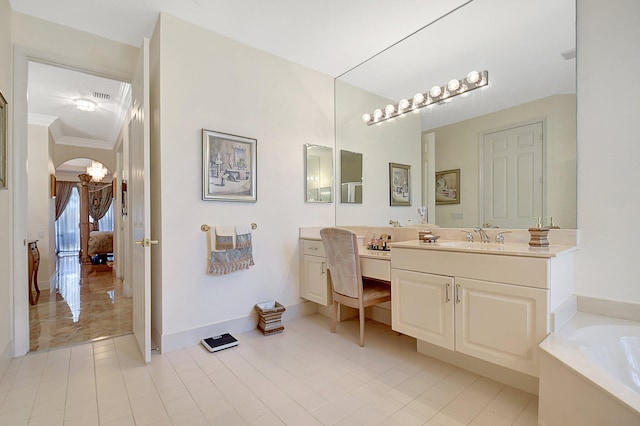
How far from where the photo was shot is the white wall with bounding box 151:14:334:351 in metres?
2.36

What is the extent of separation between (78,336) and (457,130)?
12.4 feet

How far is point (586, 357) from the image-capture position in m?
1.30

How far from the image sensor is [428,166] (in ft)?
8.78

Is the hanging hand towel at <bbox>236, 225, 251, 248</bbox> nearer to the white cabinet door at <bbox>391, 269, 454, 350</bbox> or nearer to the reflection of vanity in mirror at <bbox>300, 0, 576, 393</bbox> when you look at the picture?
the reflection of vanity in mirror at <bbox>300, 0, 576, 393</bbox>

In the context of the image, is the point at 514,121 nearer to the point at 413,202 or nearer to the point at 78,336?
the point at 413,202

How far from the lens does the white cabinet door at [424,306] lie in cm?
189

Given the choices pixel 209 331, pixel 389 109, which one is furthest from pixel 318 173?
pixel 209 331

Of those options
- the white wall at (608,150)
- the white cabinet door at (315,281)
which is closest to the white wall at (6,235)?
the white cabinet door at (315,281)

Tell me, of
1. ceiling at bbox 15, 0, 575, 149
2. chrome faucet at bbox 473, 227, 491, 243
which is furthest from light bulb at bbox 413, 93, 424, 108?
chrome faucet at bbox 473, 227, 491, 243

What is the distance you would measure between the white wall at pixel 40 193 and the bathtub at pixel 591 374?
5.77 m

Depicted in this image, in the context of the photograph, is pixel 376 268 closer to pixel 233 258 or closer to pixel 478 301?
pixel 478 301

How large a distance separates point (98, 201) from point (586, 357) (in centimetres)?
1125

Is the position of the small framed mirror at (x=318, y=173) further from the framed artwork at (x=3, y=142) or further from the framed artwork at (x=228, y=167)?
the framed artwork at (x=3, y=142)

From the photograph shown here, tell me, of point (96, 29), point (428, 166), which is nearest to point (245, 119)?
point (96, 29)
